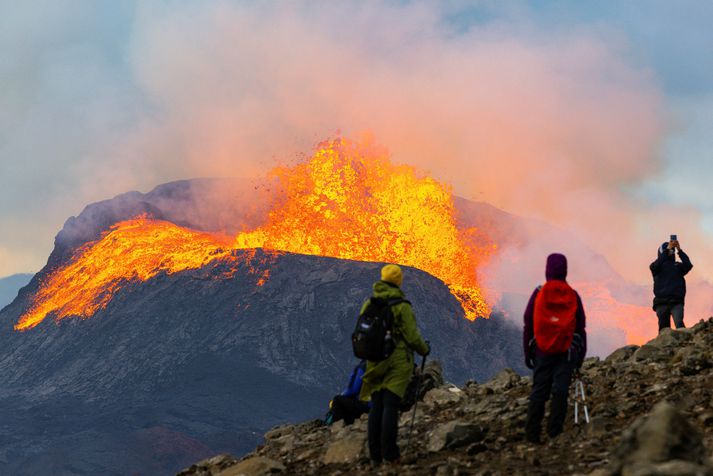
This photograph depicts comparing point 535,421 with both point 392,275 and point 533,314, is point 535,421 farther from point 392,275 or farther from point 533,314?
point 392,275

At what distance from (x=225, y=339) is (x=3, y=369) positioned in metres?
Result: 29.4

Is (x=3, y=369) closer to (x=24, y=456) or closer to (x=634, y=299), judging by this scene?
(x=24, y=456)

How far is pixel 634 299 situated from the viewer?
454 ft

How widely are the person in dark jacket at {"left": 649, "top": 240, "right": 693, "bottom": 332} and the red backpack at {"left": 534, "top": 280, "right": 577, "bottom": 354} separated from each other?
7.07 m

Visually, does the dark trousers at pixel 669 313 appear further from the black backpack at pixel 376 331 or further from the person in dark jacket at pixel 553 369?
the black backpack at pixel 376 331

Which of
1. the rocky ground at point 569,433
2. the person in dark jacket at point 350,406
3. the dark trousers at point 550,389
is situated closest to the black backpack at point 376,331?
the rocky ground at point 569,433

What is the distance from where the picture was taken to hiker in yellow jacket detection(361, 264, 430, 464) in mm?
8742

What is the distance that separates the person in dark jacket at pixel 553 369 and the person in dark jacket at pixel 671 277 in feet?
22.9

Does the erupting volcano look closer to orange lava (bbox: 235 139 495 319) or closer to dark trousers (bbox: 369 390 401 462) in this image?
orange lava (bbox: 235 139 495 319)

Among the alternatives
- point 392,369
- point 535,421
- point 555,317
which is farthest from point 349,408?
point 555,317

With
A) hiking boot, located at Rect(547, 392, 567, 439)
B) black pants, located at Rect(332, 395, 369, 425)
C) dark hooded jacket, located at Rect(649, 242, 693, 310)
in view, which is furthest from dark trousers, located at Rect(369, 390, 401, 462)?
dark hooded jacket, located at Rect(649, 242, 693, 310)

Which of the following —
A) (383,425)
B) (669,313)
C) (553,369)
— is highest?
(669,313)

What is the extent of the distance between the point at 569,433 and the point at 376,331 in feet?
7.76

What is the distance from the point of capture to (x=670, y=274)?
15.3 meters
